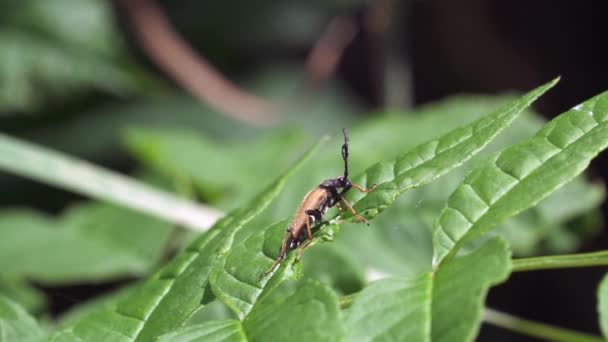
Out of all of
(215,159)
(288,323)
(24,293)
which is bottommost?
(288,323)

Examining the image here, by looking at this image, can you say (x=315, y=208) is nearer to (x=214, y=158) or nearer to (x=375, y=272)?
(x=375, y=272)

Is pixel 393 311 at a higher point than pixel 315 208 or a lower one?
lower

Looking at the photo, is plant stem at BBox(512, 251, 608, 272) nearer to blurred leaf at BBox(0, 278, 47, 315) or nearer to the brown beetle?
the brown beetle

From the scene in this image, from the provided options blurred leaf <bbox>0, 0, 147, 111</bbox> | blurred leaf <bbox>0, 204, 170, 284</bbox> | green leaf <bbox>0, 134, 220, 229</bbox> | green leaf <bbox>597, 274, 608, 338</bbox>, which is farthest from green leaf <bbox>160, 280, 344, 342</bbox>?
blurred leaf <bbox>0, 0, 147, 111</bbox>

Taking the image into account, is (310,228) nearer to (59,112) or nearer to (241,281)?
(241,281)

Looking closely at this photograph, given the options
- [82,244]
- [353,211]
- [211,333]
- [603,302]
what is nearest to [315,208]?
[353,211]

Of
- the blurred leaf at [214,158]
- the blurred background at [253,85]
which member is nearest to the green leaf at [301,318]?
the blurred leaf at [214,158]
